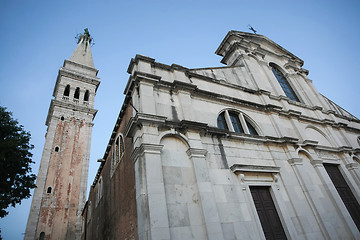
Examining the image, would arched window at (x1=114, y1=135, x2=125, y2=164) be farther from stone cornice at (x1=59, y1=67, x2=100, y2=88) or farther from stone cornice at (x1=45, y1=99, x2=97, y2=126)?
stone cornice at (x1=59, y1=67, x2=100, y2=88)

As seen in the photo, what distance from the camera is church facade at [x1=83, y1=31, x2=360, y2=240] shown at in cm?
624

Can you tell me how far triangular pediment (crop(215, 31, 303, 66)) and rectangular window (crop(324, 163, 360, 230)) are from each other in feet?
27.6

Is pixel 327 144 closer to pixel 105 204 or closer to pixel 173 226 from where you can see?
pixel 173 226

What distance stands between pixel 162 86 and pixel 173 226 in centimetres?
521

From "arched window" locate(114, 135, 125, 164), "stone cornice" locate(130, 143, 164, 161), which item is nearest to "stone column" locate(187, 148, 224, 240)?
"stone cornice" locate(130, 143, 164, 161)

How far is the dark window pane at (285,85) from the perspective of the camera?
47.4ft

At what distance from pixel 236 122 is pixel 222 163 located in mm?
2942

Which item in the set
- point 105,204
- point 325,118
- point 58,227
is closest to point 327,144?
point 325,118

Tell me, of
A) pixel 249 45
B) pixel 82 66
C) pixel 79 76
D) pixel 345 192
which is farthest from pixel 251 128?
pixel 82 66

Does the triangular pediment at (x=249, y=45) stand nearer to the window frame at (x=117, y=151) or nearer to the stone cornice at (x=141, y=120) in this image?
the window frame at (x=117, y=151)

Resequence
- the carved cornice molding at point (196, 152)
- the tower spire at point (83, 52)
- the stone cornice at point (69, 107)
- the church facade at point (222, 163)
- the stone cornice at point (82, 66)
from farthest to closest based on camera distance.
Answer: the tower spire at point (83, 52) < the stone cornice at point (82, 66) < the stone cornice at point (69, 107) < the carved cornice molding at point (196, 152) < the church facade at point (222, 163)

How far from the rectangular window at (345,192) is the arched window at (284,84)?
5096 millimetres

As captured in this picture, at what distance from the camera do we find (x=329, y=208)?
890 cm

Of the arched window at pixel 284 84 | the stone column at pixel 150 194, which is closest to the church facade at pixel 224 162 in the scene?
the stone column at pixel 150 194
